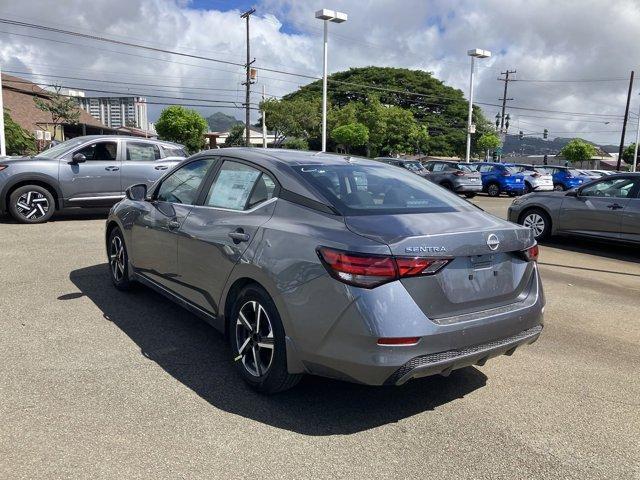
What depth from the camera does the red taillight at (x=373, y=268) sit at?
2.93 meters

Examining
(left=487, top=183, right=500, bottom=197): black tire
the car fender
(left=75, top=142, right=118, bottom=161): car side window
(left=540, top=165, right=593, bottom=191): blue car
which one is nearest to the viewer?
the car fender

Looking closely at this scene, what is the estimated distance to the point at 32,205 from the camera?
10.4 meters

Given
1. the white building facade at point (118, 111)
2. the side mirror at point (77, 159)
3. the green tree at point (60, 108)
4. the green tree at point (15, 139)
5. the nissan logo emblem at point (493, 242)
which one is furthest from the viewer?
the white building facade at point (118, 111)

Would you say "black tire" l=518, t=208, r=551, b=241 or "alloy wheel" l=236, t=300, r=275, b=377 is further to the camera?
"black tire" l=518, t=208, r=551, b=241

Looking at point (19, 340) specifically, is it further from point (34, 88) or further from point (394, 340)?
point (34, 88)

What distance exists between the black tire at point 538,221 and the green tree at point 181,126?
167 feet

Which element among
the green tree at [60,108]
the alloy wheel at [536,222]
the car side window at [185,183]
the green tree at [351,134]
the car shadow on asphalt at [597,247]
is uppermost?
the green tree at [60,108]

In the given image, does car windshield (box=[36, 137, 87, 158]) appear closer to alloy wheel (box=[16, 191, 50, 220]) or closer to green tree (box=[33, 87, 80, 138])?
alloy wheel (box=[16, 191, 50, 220])

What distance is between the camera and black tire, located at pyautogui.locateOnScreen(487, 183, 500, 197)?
25.0 metres

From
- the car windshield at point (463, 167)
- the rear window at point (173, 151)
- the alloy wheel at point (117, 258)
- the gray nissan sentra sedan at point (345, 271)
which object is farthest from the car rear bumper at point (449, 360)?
the car windshield at point (463, 167)

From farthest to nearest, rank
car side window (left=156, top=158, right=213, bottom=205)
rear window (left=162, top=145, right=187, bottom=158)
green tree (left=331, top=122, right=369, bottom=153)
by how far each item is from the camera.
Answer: green tree (left=331, top=122, right=369, bottom=153), rear window (left=162, top=145, right=187, bottom=158), car side window (left=156, top=158, right=213, bottom=205)

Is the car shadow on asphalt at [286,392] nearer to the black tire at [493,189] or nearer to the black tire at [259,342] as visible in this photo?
the black tire at [259,342]

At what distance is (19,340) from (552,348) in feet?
14.3

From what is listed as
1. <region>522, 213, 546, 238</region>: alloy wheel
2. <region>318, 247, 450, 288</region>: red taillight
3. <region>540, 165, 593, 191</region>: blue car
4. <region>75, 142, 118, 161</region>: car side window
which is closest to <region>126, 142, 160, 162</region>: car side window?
<region>75, 142, 118, 161</region>: car side window
